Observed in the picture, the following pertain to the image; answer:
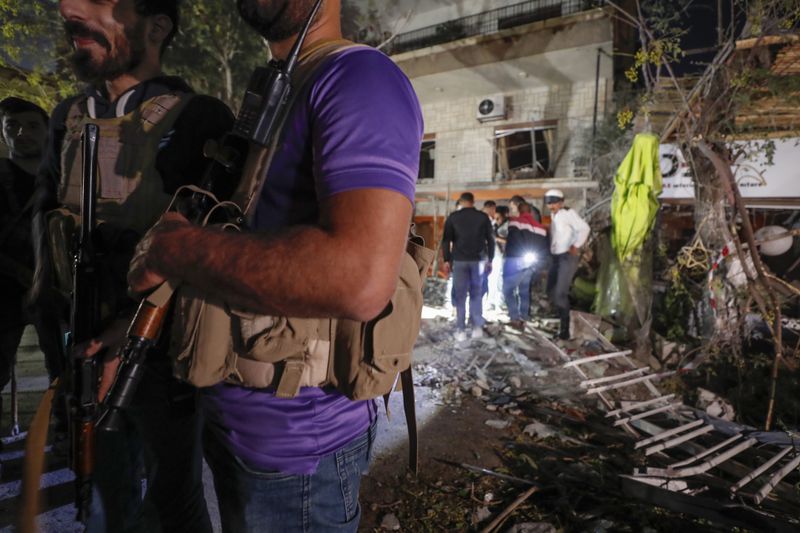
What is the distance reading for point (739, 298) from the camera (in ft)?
15.2

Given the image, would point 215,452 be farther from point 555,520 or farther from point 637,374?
point 637,374

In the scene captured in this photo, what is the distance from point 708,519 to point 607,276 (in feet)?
15.7

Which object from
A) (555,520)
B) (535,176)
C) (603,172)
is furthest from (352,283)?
(535,176)

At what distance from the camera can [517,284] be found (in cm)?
759

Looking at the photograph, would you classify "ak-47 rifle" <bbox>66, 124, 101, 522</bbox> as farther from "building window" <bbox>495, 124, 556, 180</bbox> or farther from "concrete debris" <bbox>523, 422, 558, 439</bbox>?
"building window" <bbox>495, 124, 556, 180</bbox>

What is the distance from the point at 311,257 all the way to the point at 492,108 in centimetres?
1465

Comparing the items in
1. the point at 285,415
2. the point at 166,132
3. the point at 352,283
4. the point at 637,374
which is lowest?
the point at 637,374

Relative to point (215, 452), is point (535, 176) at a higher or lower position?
higher

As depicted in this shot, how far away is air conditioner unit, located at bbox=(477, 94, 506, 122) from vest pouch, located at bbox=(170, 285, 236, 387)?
567 inches

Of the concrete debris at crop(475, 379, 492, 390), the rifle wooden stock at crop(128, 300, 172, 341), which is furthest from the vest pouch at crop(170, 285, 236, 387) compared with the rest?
the concrete debris at crop(475, 379, 492, 390)

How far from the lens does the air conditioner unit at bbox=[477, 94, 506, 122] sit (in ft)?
45.2

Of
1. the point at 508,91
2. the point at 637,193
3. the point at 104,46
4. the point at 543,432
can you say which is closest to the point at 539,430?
the point at 543,432

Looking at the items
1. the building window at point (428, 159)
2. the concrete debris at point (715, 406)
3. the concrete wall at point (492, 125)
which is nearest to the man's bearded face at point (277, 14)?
the concrete debris at point (715, 406)

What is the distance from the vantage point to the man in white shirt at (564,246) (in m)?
6.57
